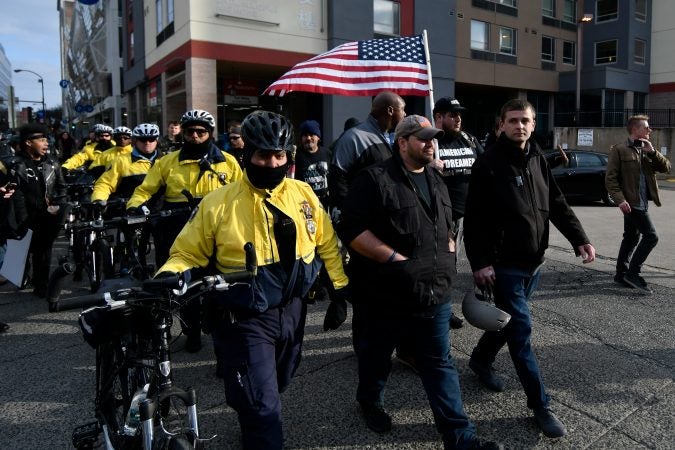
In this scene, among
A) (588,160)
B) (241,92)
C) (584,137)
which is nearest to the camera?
(588,160)

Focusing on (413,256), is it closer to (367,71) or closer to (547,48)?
(367,71)

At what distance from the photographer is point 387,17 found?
899 inches

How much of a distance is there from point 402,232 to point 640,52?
38.6m

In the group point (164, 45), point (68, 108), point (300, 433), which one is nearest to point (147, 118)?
point (164, 45)

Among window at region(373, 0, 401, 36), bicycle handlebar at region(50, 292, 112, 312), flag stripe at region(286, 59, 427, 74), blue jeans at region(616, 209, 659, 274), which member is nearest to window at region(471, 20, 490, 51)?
window at region(373, 0, 401, 36)

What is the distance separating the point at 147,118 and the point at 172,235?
2500 centimetres

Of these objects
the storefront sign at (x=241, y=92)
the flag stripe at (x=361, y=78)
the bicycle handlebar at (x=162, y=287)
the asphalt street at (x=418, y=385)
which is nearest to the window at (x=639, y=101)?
the storefront sign at (x=241, y=92)

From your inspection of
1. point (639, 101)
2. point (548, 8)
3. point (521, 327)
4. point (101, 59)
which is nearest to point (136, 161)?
point (521, 327)

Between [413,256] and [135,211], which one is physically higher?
[135,211]

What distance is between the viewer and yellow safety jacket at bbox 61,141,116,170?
31.5 feet

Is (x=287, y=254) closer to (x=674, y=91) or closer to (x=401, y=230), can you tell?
(x=401, y=230)

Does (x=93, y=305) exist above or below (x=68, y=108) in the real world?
below

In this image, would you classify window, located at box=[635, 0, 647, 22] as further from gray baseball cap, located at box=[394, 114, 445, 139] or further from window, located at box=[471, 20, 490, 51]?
gray baseball cap, located at box=[394, 114, 445, 139]

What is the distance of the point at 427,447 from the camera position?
318cm
